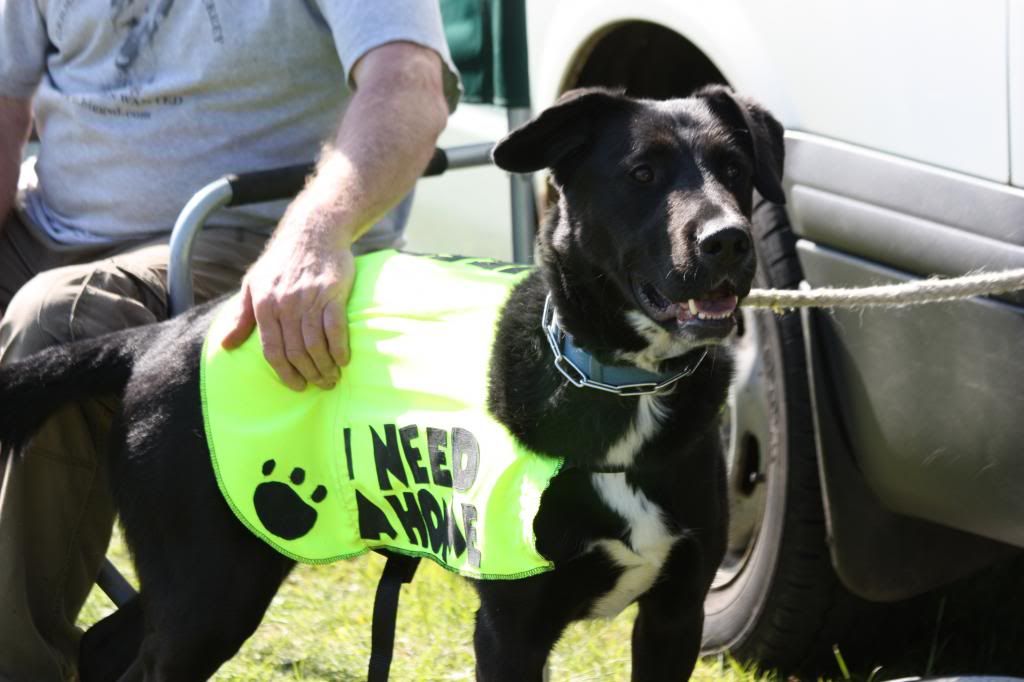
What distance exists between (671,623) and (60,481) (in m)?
1.28

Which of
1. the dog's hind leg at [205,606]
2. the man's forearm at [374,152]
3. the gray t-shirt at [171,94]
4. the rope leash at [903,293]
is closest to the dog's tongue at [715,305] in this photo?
the rope leash at [903,293]

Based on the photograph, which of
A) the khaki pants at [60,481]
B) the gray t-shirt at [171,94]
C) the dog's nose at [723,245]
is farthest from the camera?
the gray t-shirt at [171,94]

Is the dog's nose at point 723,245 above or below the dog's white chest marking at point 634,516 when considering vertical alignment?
above

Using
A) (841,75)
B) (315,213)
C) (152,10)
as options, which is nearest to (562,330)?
(315,213)

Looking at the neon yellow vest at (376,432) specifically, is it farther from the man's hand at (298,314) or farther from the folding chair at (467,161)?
the folding chair at (467,161)

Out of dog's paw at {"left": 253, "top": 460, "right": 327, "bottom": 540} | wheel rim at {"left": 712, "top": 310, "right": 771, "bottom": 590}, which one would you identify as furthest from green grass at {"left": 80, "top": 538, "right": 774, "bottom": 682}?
dog's paw at {"left": 253, "top": 460, "right": 327, "bottom": 540}

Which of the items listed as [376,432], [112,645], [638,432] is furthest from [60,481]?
[638,432]

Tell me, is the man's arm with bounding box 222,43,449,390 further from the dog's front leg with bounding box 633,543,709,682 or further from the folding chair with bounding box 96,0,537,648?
the dog's front leg with bounding box 633,543,709,682

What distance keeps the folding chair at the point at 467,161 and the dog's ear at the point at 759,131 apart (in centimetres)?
78

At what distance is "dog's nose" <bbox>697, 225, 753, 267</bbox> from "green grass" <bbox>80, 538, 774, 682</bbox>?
129 centimetres

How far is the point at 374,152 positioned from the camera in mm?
2717

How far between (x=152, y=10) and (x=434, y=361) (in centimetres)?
116

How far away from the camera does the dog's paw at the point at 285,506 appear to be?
2.45m

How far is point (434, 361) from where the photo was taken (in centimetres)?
245
